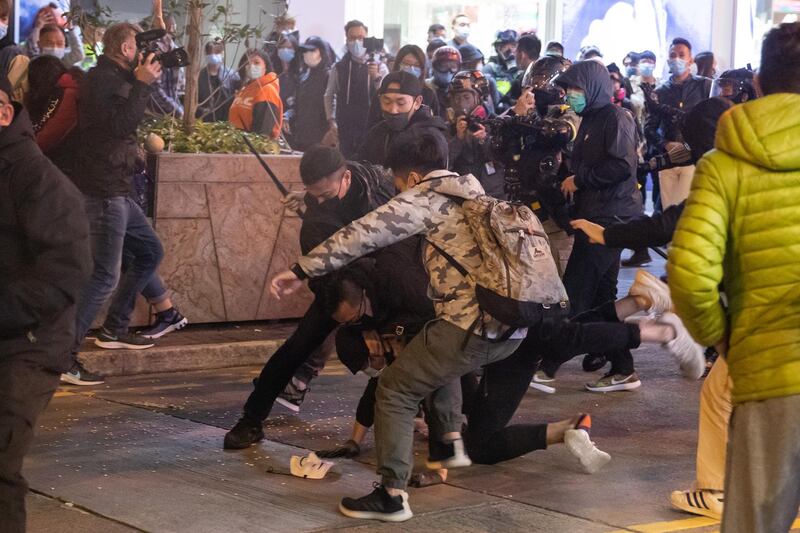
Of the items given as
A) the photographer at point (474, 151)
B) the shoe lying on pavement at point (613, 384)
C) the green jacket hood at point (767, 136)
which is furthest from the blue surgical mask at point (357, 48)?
the green jacket hood at point (767, 136)

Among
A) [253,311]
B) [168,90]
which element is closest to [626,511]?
[253,311]

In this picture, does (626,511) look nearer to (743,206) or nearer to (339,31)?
(743,206)

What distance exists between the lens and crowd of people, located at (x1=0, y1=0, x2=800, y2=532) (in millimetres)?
3682

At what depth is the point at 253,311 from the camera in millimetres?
10125

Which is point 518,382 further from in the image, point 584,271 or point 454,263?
point 584,271

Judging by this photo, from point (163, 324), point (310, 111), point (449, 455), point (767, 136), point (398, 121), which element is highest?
point (767, 136)

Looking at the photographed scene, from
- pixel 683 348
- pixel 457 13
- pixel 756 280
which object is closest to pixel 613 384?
pixel 683 348

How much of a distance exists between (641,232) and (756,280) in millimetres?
1668

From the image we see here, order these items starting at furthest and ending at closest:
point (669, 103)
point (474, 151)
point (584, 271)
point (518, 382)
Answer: point (669, 103) < point (474, 151) < point (584, 271) < point (518, 382)

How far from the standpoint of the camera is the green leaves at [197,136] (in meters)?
10.1

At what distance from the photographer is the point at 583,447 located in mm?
6129

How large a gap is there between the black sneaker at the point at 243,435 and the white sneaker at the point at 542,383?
7.48 ft

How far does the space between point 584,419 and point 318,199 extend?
1.69 metres

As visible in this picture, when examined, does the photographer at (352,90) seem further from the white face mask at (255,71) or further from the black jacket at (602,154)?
the black jacket at (602,154)
